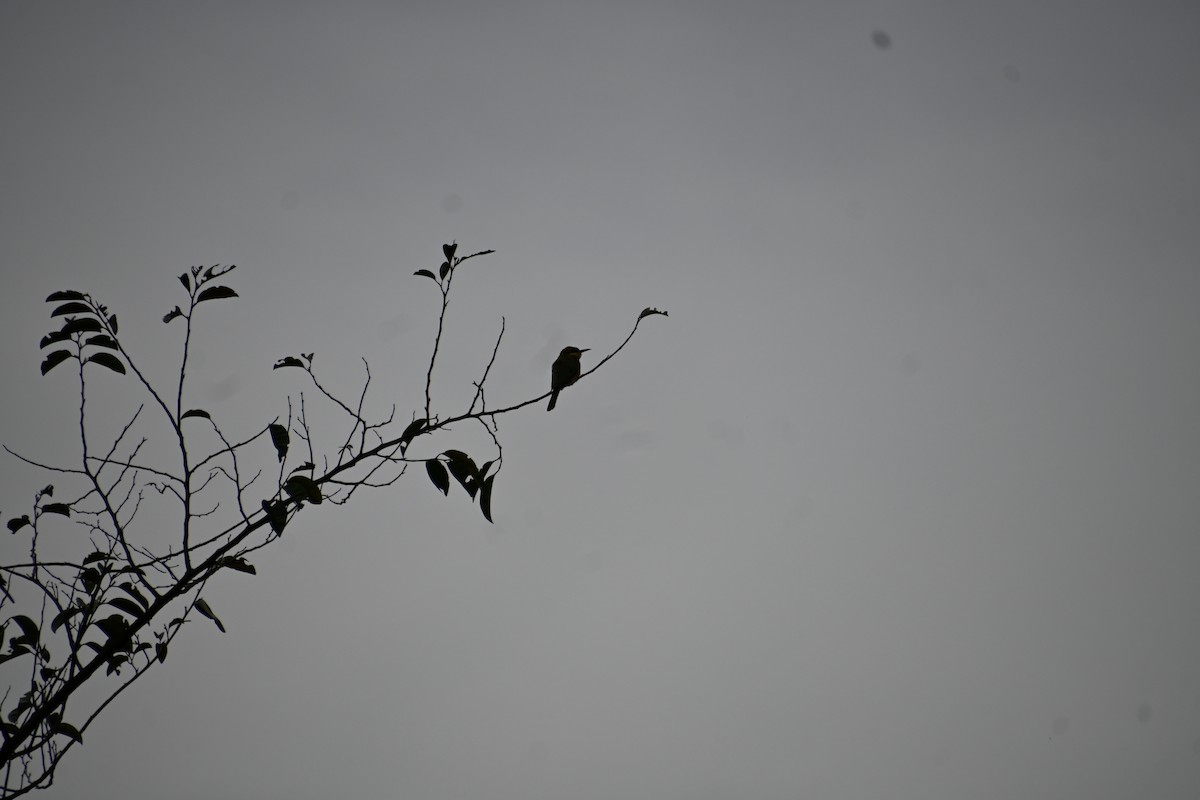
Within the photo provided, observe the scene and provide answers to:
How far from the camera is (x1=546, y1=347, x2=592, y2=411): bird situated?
991 mm

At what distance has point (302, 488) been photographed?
1.01 m

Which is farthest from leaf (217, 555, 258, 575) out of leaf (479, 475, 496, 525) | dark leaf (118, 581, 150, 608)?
leaf (479, 475, 496, 525)

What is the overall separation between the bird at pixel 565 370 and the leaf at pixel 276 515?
37 centimetres

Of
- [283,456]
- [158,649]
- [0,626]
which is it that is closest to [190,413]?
[283,456]

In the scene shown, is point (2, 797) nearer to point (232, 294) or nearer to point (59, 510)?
point (59, 510)

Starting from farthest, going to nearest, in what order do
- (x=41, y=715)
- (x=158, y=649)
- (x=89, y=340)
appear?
(x=158, y=649) → (x=89, y=340) → (x=41, y=715)

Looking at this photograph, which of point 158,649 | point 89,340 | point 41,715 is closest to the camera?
point 41,715

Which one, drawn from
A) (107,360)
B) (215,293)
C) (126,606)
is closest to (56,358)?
(107,360)

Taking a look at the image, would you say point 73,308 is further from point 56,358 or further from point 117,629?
point 117,629

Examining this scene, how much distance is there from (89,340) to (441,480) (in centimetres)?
55

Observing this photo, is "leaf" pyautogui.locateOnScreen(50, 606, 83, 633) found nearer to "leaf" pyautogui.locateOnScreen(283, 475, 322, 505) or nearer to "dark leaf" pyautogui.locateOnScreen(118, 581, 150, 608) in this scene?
"dark leaf" pyautogui.locateOnScreen(118, 581, 150, 608)

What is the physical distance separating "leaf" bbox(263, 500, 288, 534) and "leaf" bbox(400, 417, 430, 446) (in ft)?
0.57

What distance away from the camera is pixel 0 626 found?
121 cm

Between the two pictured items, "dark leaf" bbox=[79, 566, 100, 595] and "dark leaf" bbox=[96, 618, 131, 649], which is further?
"dark leaf" bbox=[79, 566, 100, 595]
